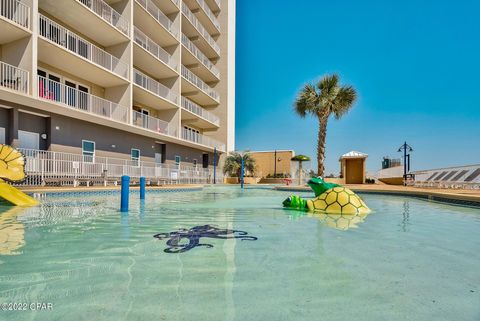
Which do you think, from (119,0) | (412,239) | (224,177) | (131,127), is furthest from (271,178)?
(412,239)

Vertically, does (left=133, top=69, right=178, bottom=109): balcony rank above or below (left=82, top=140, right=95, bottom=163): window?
above

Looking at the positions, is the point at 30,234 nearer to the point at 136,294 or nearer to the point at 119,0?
the point at 136,294

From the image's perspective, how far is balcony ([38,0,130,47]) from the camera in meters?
14.5

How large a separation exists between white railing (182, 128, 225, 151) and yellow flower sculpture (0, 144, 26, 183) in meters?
16.5

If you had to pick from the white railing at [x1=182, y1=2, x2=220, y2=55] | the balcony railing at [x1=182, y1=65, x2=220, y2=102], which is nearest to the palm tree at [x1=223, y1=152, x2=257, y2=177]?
the balcony railing at [x1=182, y1=65, x2=220, y2=102]

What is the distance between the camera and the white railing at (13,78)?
468 inches

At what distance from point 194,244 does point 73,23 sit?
17.7 m

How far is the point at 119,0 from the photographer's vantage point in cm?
1859

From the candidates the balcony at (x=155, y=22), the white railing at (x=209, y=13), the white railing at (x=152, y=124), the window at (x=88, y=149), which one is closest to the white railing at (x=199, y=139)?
the white railing at (x=152, y=124)

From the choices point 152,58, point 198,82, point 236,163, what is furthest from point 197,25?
point 236,163

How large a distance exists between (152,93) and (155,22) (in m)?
5.59

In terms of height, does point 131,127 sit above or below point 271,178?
above

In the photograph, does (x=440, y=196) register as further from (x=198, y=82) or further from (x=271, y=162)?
(x=271, y=162)

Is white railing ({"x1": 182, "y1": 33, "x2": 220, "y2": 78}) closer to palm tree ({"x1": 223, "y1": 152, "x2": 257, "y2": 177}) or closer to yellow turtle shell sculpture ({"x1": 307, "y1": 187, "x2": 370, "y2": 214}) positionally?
palm tree ({"x1": 223, "y1": 152, "x2": 257, "y2": 177})
